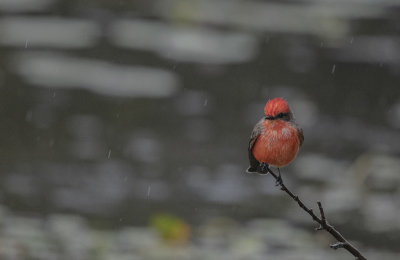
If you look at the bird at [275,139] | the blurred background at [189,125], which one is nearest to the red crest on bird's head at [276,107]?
the bird at [275,139]

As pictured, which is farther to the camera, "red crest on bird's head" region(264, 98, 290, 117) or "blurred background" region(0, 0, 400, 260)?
"blurred background" region(0, 0, 400, 260)

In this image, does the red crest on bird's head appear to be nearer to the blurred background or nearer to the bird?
the bird

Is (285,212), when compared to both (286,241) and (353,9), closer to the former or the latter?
(286,241)

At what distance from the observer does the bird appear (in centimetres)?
187

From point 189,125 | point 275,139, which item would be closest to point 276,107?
point 275,139

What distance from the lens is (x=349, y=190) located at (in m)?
7.93

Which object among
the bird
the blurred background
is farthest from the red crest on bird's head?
the blurred background

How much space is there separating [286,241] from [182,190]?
143cm

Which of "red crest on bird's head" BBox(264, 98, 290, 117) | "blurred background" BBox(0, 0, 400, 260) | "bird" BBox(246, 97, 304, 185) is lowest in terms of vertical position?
"bird" BBox(246, 97, 304, 185)

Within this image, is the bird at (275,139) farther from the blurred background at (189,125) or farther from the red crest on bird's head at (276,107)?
the blurred background at (189,125)

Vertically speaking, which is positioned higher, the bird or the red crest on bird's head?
the red crest on bird's head

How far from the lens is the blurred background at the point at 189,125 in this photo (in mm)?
7117

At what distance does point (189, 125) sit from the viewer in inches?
369

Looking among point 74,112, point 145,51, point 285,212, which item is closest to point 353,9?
point 145,51
